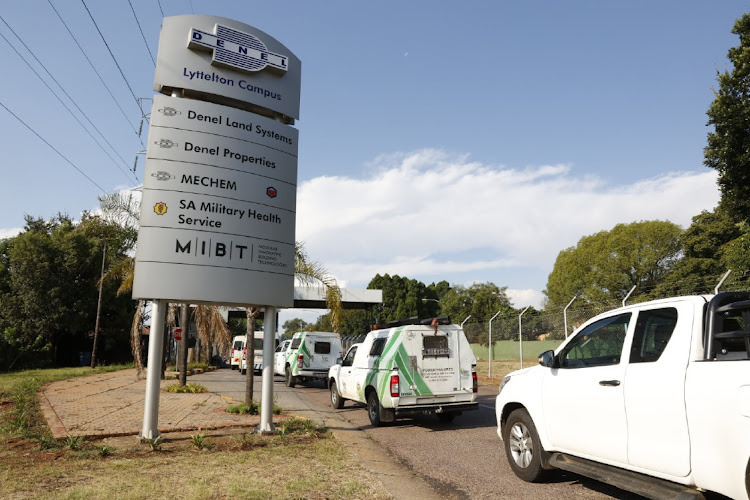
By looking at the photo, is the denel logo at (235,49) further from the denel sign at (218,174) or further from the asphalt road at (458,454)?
the asphalt road at (458,454)

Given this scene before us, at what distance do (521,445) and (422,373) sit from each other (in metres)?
4.15

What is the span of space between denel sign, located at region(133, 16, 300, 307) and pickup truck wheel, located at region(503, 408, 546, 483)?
182 inches

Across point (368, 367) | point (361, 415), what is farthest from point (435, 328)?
point (361, 415)

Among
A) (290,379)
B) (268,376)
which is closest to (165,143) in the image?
(268,376)

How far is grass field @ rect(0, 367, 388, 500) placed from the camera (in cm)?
565

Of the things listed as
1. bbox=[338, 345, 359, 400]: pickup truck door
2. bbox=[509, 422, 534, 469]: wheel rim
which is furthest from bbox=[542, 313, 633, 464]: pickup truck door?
bbox=[338, 345, 359, 400]: pickup truck door

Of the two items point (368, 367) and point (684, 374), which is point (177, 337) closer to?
point (368, 367)

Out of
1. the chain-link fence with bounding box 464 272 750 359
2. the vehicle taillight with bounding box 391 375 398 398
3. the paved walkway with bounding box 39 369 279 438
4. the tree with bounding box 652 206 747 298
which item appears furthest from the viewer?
the tree with bounding box 652 206 747 298

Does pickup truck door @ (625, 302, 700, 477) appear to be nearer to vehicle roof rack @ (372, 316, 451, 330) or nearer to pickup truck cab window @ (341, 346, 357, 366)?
vehicle roof rack @ (372, 316, 451, 330)

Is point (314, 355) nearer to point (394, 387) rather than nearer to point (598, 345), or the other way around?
point (394, 387)

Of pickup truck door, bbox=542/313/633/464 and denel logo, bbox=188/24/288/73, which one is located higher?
denel logo, bbox=188/24/288/73

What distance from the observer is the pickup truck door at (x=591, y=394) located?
5.09m

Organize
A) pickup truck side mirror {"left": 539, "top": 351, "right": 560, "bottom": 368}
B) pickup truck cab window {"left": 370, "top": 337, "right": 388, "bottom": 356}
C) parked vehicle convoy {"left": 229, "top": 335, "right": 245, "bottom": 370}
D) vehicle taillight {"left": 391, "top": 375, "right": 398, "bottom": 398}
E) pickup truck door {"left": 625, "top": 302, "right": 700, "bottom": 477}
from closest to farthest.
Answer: pickup truck door {"left": 625, "top": 302, "right": 700, "bottom": 477} → pickup truck side mirror {"left": 539, "top": 351, "right": 560, "bottom": 368} → vehicle taillight {"left": 391, "top": 375, "right": 398, "bottom": 398} → pickup truck cab window {"left": 370, "top": 337, "right": 388, "bottom": 356} → parked vehicle convoy {"left": 229, "top": 335, "right": 245, "bottom": 370}

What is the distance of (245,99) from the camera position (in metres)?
9.89
